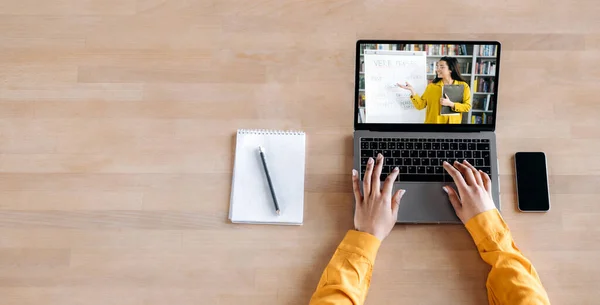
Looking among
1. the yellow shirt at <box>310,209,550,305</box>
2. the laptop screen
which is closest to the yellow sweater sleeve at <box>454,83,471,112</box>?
the laptop screen

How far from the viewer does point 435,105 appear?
1.01 meters

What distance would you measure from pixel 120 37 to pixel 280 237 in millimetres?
650

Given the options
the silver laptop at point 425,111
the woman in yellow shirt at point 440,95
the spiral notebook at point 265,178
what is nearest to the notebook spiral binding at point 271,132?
the spiral notebook at point 265,178

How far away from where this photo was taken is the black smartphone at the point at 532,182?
3.31ft

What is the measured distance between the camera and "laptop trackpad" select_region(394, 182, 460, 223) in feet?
3.26

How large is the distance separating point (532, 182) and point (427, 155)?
25 centimetres

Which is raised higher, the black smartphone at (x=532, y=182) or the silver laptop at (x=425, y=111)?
the silver laptop at (x=425, y=111)

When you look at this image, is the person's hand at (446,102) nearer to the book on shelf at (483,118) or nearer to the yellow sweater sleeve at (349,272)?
Answer: the book on shelf at (483,118)

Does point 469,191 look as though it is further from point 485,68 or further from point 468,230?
point 485,68

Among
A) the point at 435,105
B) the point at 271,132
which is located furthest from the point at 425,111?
the point at 271,132

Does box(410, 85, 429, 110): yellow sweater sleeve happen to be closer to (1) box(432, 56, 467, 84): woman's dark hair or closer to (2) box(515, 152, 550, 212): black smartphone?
(1) box(432, 56, 467, 84): woman's dark hair

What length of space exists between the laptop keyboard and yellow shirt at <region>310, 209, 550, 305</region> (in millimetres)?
126

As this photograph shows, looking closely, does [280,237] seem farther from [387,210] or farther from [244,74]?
[244,74]

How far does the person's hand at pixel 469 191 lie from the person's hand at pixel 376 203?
0.12m
